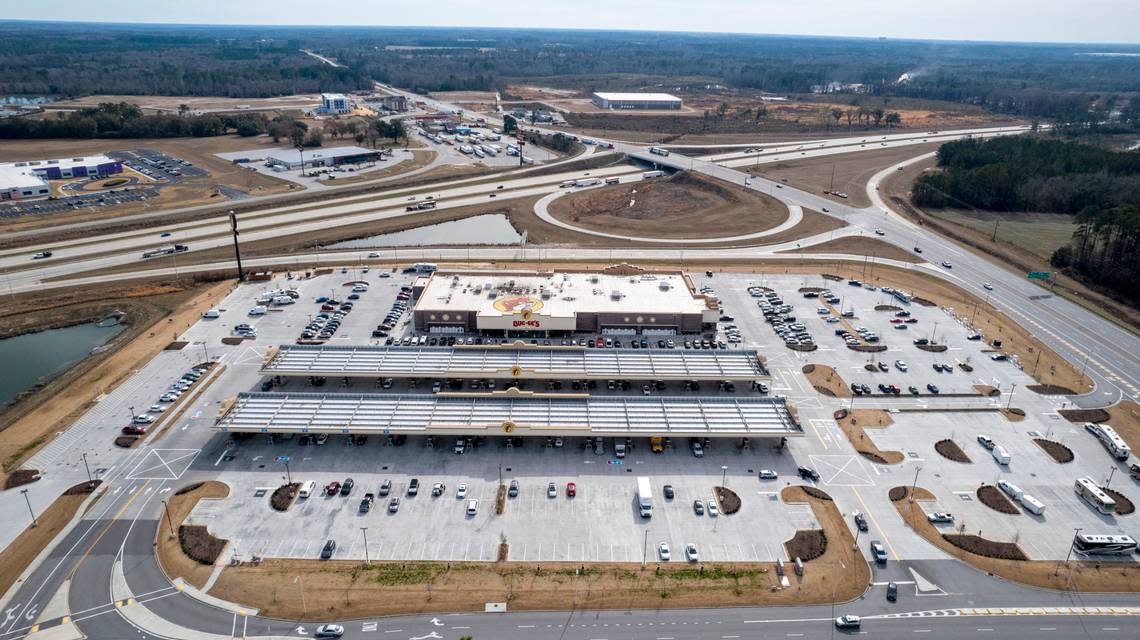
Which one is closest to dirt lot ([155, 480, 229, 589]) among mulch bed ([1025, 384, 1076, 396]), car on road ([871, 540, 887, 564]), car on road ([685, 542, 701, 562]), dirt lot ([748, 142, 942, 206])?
car on road ([685, 542, 701, 562])

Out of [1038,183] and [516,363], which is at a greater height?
[1038,183]

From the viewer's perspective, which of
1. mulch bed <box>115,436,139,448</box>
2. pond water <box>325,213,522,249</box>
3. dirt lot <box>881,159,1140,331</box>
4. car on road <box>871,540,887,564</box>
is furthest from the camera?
pond water <box>325,213,522,249</box>

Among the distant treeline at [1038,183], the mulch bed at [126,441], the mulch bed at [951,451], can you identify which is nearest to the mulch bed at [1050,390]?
the mulch bed at [951,451]

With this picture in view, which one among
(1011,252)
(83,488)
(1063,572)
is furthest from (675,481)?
(1011,252)

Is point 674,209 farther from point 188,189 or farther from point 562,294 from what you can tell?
point 188,189

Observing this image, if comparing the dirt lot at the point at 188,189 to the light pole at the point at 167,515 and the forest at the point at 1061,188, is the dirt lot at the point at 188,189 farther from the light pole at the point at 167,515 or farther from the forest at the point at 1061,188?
the forest at the point at 1061,188

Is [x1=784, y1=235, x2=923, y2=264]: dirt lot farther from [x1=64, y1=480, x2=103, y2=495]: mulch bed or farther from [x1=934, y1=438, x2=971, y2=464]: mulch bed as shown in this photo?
[x1=64, y1=480, x2=103, y2=495]: mulch bed
